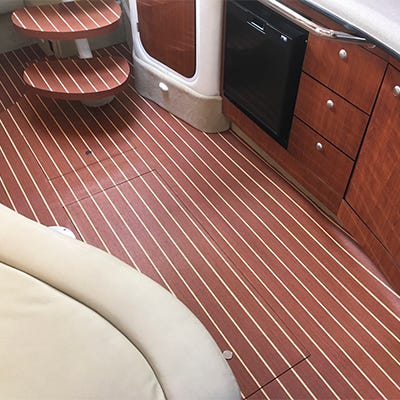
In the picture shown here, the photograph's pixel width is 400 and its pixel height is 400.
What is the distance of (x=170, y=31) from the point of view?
2182 mm

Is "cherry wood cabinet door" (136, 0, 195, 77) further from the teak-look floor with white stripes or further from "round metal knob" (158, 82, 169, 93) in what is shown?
the teak-look floor with white stripes

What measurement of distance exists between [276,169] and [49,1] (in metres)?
1.64

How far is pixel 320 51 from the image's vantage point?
5.21 ft

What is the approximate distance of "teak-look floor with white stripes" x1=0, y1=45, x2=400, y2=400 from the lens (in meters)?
1.55

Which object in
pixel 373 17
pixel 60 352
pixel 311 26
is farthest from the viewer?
pixel 311 26

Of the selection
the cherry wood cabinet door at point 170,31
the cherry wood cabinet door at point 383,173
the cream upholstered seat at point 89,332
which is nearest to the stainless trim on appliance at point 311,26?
the cherry wood cabinet door at point 383,173

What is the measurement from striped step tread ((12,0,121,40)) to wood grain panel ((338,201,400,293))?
1.47 meters

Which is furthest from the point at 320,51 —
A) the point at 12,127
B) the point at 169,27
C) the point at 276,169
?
the point at 12,127

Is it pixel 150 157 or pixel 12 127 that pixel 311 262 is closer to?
pixel 150 157

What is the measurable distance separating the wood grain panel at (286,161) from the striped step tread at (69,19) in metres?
0.74

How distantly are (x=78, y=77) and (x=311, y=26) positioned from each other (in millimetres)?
1361

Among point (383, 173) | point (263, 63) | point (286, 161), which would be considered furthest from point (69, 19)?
point (383, 173)

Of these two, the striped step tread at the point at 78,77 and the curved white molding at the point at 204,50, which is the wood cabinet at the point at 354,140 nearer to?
the curved white molding at the point at 204,50

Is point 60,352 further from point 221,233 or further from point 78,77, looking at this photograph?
point 78,77
